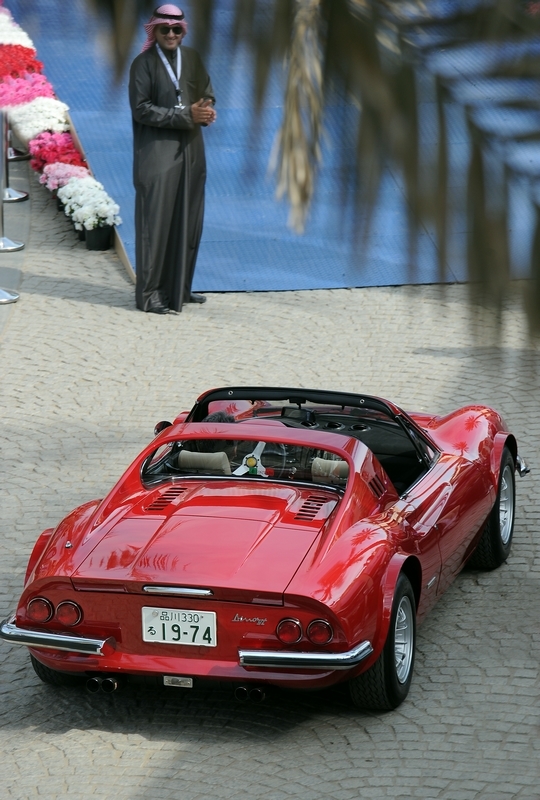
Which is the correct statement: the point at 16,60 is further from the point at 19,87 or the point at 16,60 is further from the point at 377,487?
the point at 377,487

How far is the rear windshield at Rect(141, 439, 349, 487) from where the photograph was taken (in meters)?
5.75

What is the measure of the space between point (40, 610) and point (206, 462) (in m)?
1.24

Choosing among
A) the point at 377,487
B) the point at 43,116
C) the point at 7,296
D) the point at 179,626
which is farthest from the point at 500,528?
the point at 7,296

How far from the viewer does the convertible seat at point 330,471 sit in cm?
573

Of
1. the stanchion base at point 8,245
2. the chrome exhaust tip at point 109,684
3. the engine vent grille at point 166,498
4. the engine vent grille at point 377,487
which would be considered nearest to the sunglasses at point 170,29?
the chrome exhaust tip at point 109,684

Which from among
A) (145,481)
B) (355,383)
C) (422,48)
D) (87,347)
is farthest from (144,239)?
(422,48)

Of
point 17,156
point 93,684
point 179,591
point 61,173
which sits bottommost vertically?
point 93,684

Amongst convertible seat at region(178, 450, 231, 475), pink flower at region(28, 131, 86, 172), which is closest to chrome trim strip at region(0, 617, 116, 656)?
convertible seat at region(178, 450, 231, 475)

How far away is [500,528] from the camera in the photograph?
23.0 ft

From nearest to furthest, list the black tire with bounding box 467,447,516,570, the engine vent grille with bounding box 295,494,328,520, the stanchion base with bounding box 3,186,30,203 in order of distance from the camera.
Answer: the engine vent grille with bounding box 295,494,328,520 < the black tire with bounding box 467,447,516,570 < the stanchion base with bounding box 3,186,30,203

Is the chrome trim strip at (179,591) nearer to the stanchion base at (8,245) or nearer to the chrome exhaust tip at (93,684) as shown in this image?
the chrome exhaust tip at (93,684)

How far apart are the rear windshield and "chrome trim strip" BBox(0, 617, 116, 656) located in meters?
1.06

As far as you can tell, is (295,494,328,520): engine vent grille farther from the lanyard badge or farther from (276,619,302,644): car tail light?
the lanyard badge

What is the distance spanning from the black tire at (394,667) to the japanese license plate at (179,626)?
0.77m
